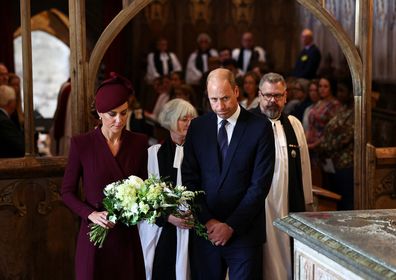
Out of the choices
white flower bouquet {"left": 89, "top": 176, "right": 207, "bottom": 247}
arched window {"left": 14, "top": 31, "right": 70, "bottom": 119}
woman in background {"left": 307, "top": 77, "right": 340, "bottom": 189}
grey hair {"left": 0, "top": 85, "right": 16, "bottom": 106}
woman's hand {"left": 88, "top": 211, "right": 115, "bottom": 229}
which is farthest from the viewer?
arched window {"left": 14, "top": 31, "right": 70, "bottom": 119}

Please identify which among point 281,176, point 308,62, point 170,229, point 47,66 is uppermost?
point 47,66

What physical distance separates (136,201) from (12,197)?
1482 mm

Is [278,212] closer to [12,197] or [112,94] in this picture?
[112,94]

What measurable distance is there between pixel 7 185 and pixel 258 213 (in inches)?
65.2

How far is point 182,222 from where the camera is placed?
458 cm

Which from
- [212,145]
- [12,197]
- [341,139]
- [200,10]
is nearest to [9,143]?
[12,197]

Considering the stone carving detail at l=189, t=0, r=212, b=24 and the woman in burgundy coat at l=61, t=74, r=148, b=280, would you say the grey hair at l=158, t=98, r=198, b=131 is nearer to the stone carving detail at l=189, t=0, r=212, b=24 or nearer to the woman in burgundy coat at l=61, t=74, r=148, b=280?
the woman in burgundy coat at l=61, t=74, r=148, b=280

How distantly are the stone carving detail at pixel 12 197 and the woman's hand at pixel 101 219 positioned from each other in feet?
4.00

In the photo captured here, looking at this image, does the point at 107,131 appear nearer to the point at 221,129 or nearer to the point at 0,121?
the point at 221,129

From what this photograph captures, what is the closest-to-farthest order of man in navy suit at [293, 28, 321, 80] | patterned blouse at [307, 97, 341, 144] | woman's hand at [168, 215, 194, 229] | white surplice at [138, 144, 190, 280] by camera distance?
woman's hand at [168, 215, 194, 229], white surplice at [138, 144, 190, 280], patterned blouse at [307, 97, 341, 144], man in navy suit at [293, 28, 321, 80]

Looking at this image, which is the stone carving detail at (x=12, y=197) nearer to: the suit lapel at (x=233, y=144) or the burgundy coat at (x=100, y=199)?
the burgundy coat at (x=100, y=199)

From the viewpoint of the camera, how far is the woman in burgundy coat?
4211 mm

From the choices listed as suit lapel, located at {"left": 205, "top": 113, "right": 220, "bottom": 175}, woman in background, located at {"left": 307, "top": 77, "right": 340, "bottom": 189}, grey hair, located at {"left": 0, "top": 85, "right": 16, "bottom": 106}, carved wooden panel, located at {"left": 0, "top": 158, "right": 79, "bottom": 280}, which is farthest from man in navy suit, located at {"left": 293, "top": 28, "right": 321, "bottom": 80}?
suit lapel, located at {"left": 205, "top": 113, "right": 220, "bottom": 175}

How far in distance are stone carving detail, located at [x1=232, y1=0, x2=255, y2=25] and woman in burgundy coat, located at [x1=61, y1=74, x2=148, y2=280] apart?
895 cm
